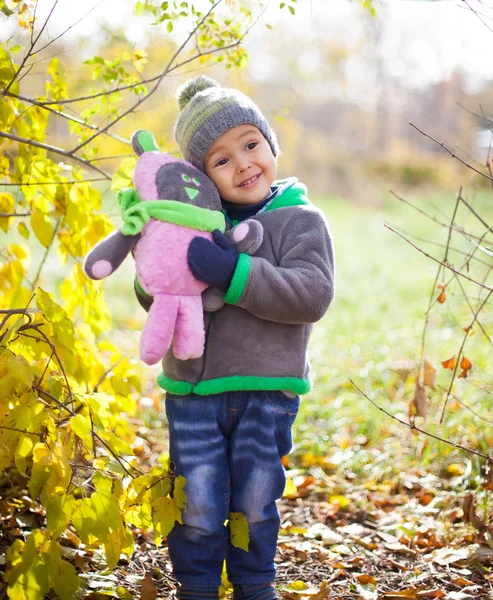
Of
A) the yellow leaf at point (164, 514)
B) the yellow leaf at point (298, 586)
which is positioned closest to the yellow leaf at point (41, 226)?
the yellow leaf at point (164, 514)

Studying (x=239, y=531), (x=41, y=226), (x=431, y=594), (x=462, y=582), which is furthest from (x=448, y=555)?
(x=41, y=226)

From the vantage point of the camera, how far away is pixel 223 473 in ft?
6.23

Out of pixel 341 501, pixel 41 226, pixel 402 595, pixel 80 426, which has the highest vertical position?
pixel 41 226

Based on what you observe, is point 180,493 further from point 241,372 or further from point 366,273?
point 366,273

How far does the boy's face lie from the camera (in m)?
1.82

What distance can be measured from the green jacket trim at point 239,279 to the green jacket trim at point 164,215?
123 mm

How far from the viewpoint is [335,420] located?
367 centimetres

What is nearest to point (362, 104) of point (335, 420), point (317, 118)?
point (317, 118)

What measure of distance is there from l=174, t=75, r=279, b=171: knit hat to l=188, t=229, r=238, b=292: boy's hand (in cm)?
29

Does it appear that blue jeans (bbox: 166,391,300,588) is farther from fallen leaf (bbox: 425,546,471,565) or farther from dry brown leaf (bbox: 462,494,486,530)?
dry brown leaf (bbox: 462,494,486,530)

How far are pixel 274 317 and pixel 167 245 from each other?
330 mm

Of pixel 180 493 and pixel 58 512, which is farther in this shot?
pixel 180 493

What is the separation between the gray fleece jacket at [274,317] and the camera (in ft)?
5.73

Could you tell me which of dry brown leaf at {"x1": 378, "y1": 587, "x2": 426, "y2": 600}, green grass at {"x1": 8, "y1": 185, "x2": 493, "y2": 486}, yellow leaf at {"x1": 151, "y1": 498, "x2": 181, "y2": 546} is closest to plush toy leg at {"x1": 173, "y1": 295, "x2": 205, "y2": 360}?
yellow leaf at {"x1": 151, "y1": 498, "x2": 181, "y2": 546}
